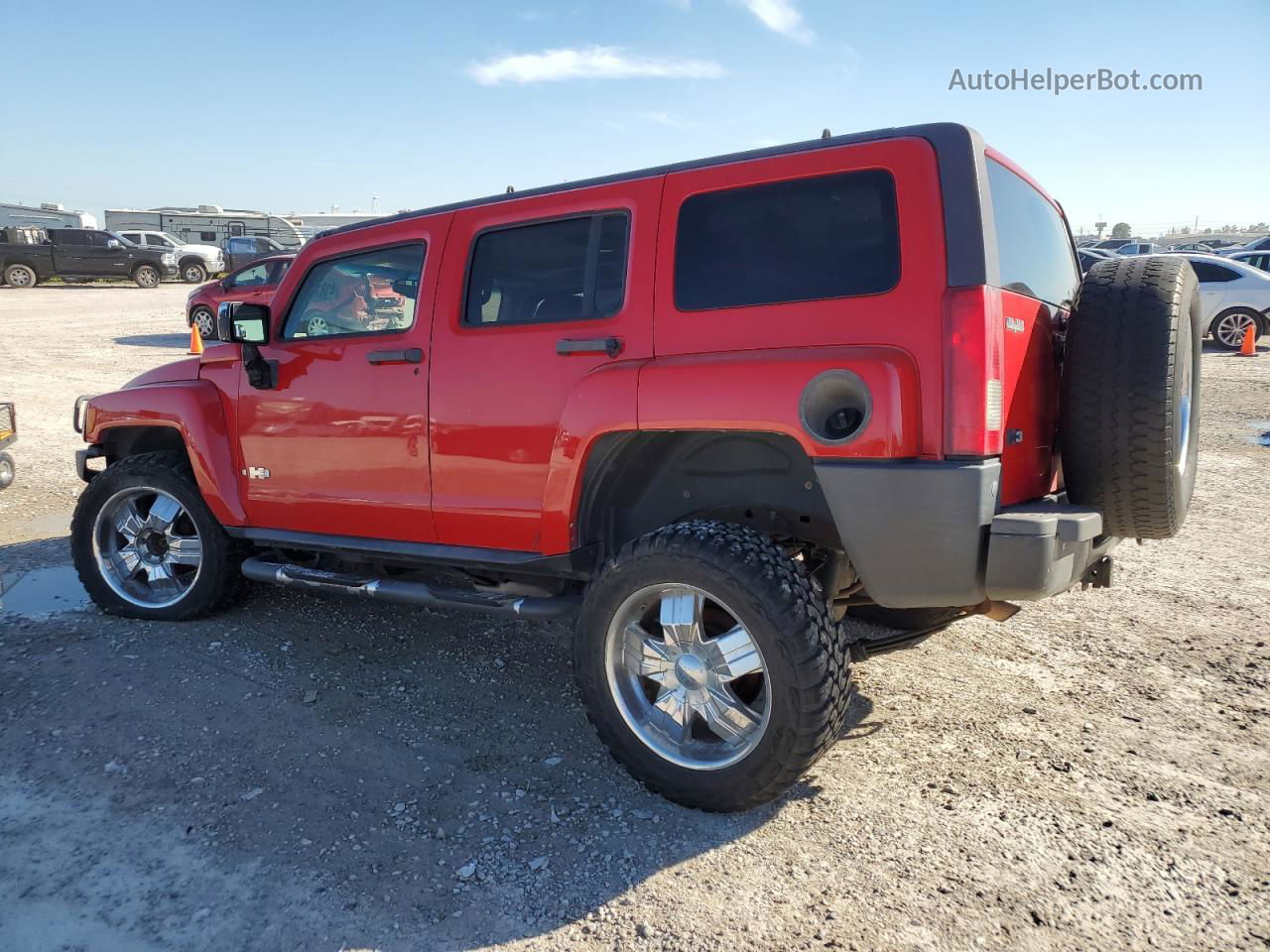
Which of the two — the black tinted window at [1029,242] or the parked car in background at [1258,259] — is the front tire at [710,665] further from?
the parked car in background at [1258,259]

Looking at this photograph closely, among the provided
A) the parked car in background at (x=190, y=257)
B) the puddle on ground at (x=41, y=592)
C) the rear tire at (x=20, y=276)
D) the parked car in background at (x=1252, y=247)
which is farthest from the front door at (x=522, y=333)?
the parked car in background at (x=190, y=257)

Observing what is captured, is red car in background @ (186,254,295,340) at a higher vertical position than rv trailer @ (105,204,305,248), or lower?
lower

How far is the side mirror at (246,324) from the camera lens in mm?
4047

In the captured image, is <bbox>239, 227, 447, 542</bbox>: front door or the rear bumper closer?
the rear bumper

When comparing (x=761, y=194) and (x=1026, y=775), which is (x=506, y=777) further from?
(x=761, y=194)

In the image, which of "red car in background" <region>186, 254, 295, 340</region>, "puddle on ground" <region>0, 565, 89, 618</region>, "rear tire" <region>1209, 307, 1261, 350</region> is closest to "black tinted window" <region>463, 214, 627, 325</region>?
"puddle on ground" <region>0, 565, 89, 618</region>

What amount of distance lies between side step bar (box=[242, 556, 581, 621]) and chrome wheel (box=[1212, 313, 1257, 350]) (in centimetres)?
1570

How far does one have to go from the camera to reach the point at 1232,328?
15.1m

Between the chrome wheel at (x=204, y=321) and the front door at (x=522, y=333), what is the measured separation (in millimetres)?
14702

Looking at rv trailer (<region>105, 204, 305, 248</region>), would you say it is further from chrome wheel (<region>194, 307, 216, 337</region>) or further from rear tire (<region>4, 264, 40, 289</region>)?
chrome wheel (<region>194, 307, 216, 337</region>)

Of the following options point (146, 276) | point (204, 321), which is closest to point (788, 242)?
point (204, 321)

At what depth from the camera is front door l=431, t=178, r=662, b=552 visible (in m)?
3.17

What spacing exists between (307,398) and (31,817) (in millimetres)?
1890

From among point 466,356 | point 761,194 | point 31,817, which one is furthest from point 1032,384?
point 31,817
